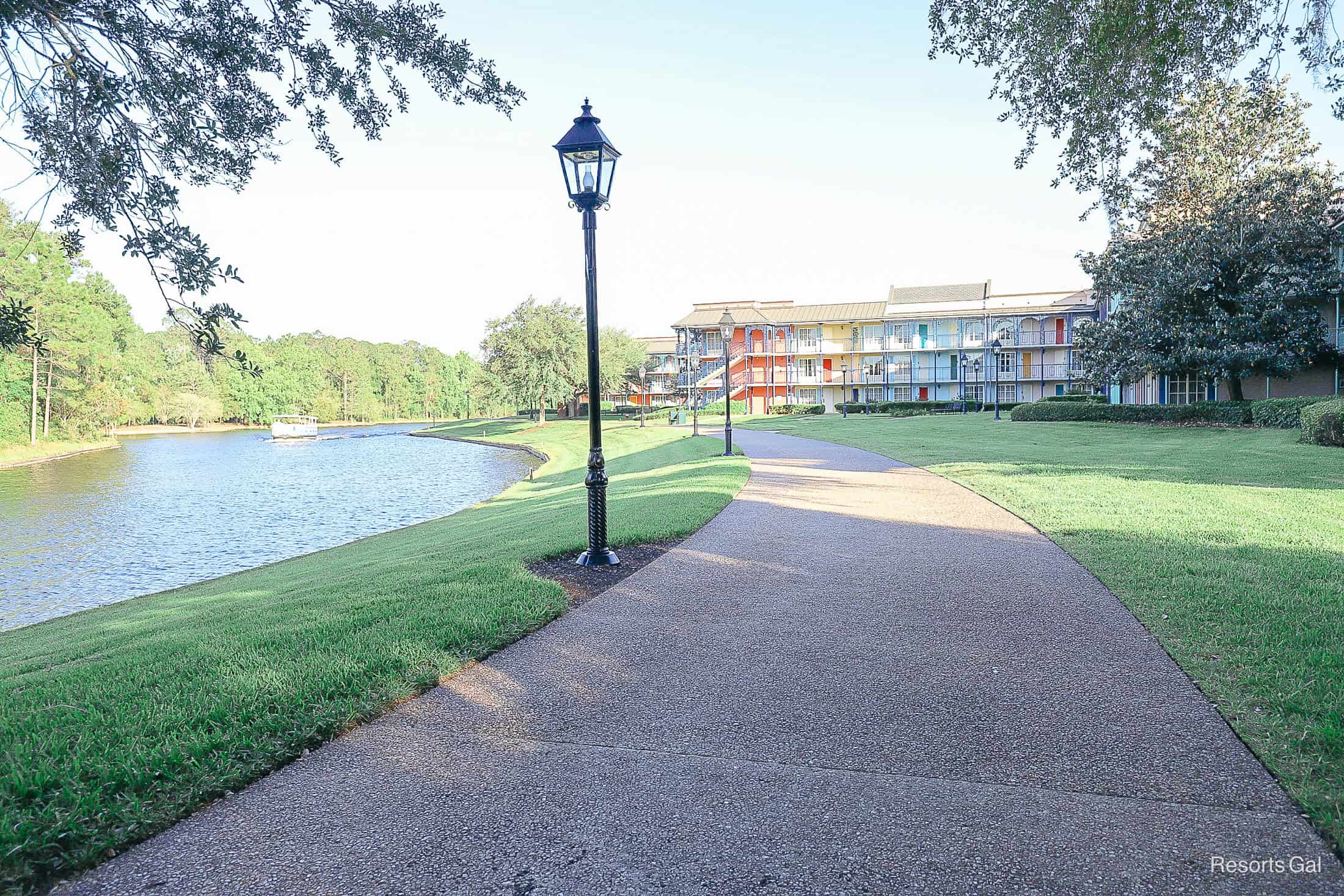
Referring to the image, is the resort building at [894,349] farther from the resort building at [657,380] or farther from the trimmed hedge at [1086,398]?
the resort building at [657,380]

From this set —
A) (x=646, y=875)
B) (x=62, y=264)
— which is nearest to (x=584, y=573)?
(x=646, y=875)

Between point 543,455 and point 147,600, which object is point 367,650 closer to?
point 147,600

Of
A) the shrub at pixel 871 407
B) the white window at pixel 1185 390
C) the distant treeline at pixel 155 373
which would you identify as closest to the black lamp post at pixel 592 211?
the distant treeline at pixel 155 373

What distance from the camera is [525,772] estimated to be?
11.6 feet

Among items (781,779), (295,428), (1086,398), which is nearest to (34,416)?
(295,428)

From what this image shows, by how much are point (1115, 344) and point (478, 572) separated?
30.9 metres

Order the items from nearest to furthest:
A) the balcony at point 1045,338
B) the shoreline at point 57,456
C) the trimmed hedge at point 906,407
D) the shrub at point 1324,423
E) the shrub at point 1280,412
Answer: the shrub at point 1324,423, the shrub at point 1280,412, the shoreline at point 57,456, the trimmed hedge at point 906,407, the balcony at point 1045,338

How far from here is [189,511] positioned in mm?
23844

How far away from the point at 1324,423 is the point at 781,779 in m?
20.3

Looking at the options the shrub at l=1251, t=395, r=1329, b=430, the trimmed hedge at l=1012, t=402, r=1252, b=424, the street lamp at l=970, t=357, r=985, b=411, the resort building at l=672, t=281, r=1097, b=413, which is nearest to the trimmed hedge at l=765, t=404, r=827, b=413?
the resort building at l=672, t=281, r=1097, b=413

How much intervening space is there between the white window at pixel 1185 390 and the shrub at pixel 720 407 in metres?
27.0

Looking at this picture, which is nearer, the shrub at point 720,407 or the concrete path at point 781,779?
the concrete path at point 781,779

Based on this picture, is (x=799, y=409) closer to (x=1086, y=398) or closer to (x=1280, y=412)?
(x=1086, y=398)

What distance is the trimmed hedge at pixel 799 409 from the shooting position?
5678cm
